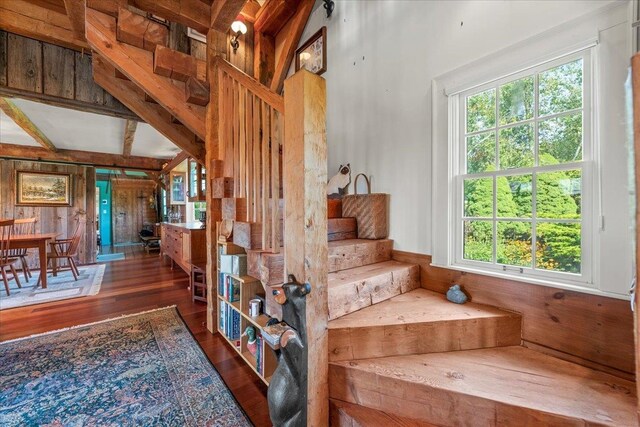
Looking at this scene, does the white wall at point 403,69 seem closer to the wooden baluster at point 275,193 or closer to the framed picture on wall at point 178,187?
the wooden baluster at point 275,193

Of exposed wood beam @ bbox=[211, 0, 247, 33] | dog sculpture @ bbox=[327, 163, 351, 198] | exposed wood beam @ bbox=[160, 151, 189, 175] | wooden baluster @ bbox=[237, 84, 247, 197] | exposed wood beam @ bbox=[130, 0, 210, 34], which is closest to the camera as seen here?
wooden baluster @ bbox=[237, 84, 247, 197]

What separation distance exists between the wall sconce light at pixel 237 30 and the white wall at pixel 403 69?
112 cm

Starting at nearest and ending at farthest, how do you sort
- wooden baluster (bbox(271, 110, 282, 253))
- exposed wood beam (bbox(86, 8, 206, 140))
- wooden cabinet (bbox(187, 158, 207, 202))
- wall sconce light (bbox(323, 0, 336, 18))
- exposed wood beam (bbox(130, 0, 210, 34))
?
wooden baluster (bbox(271, 110, 282, 253)), exposed wood beam (bbox(86, 8, 206, 140)), exposed wood beam (bbox(130, 0, 210, 34)), wall sconce light (bbox(323, 0, 336, 18)), wooden cabinet (bbox(187, 158, 207, 202))

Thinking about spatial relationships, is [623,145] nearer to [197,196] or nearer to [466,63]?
[466,63]

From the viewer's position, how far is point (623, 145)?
125cm

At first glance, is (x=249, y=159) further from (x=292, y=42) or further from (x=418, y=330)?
(x=292, y=42)

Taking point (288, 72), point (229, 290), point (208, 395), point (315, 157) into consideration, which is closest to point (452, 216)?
point (315, 157)

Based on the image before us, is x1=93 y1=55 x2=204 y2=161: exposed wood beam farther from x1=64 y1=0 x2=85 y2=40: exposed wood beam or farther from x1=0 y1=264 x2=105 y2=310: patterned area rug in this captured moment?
x1=0 y1=264 x2=105 y2=310: patterned area rug

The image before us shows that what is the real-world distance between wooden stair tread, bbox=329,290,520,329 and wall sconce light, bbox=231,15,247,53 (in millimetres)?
3449

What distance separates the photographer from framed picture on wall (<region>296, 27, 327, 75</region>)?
302 centimetres

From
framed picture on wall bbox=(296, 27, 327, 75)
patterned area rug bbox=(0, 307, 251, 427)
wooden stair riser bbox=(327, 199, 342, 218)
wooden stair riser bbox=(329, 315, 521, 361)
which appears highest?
framed picture on wall bbox=(296, 27, 327, 75)

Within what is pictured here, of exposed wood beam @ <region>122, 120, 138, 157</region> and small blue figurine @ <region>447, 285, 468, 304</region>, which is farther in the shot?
exposed wood beam @ <region>122, 120, 138, 157</region>

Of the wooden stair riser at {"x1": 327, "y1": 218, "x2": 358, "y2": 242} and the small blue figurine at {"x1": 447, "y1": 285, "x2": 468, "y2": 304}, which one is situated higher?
the wooden stair riser at {"x1": 327, "y1": 218, "x2": 358, "y2": 242}

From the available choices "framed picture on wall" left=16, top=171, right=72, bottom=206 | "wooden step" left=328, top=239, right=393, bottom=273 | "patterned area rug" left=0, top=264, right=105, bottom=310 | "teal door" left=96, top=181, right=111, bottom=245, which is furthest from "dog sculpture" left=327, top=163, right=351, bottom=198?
"teal door" left=96, top=181, right=111, bottom=245
